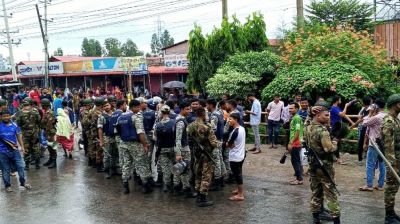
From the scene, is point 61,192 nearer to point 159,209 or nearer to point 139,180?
point 139,180

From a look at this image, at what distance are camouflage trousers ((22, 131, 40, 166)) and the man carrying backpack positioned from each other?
424 centimetres

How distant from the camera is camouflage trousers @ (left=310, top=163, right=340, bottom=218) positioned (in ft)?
19.7

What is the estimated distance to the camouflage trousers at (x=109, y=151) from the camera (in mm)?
10133

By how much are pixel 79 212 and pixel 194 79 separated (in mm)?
12362

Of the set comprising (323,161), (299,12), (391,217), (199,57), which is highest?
(299,12)

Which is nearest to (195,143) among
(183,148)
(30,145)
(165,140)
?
(183,148)

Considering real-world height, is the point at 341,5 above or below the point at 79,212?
above

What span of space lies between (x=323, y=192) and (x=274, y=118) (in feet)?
21.2

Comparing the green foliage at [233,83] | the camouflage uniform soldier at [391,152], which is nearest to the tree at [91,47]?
the green foliage at [233,83]

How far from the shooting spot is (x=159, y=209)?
7.61 metres

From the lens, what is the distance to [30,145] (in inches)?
429

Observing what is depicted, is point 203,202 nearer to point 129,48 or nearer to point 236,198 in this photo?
point 236,198

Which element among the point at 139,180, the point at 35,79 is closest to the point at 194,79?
the point at 139,180

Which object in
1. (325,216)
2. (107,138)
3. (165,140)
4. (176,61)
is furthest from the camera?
(176,61)
